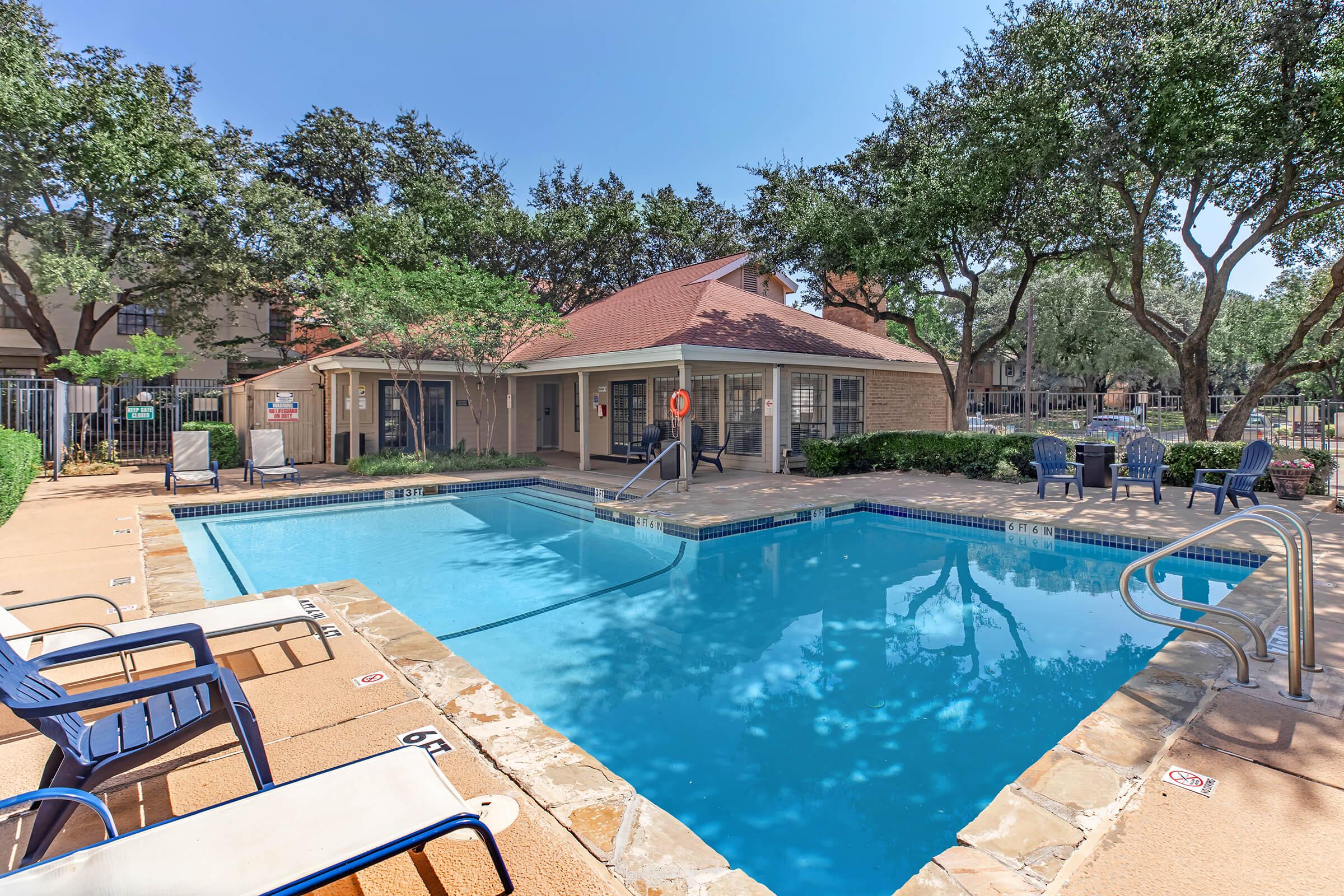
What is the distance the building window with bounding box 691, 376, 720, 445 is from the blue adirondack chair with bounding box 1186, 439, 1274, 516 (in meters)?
8.67

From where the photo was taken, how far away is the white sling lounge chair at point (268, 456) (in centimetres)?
1224

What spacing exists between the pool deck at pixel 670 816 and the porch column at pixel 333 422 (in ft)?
35.1

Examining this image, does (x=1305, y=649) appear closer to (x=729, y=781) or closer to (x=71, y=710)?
(x=729, y=781)

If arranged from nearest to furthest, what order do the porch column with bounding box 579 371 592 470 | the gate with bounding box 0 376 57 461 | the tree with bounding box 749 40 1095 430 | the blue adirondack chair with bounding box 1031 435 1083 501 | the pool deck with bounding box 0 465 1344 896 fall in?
1. the pool deck with bounding box 0 465 1344 896
2. the blue adirondack chair with bounding box 1031 435 1083 501
3. the tree with bounding box 749 40 1095 430
4. the gate with bounding box 0 376 57 461
5. the porch column with bounding box 579 371 592 470

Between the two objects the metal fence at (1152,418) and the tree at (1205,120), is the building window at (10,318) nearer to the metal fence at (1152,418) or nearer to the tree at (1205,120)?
the tree at (1205,120)

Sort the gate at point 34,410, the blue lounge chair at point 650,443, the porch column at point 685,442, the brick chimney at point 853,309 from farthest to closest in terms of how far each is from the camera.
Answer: the brick chimney at point 853,309 → the blue lounge chair at point 650,443 → the gate at point 34,410 → the porch column at point 685,442

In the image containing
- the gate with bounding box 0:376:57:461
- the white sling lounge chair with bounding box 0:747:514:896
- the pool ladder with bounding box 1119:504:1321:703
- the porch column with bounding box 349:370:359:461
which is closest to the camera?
the white sling lounge chair with bounding box 0:747:514:896

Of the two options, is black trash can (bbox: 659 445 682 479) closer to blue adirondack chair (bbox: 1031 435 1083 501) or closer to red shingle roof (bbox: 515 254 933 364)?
red shingle roof (bbox: 515 254 933 364)

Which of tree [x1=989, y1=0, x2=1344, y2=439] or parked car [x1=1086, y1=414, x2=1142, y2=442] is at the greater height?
tree [x1=989, y1=0, x2=1344, y2=439]

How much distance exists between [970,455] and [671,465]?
19.7ft

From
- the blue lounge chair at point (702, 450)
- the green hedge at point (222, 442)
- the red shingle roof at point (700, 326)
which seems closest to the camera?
the red shingle roof at point (700, 326)

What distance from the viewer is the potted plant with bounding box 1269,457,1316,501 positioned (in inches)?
381

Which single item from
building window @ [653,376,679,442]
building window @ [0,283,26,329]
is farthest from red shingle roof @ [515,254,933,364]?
building window @ [0,283,26,329]

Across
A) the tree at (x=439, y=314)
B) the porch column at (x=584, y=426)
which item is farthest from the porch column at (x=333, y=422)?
the porch column at (x=584, y=426)
